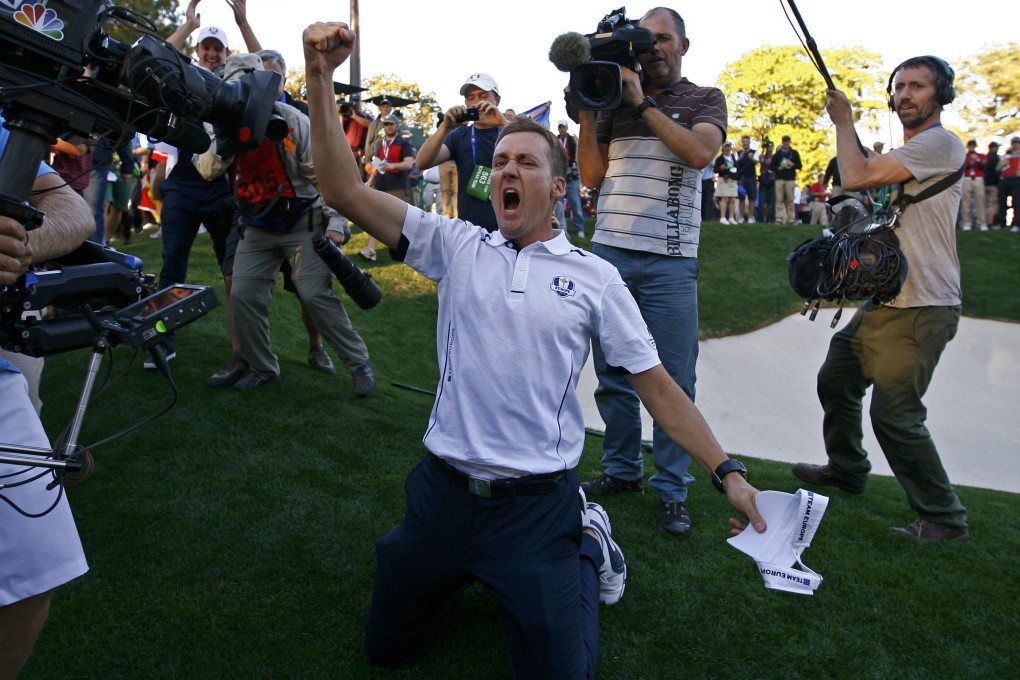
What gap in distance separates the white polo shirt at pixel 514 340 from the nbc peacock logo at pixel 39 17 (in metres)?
1.18

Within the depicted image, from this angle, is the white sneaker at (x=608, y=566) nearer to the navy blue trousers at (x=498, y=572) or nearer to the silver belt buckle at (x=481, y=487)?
the navy blue trousers at (x=498, y=572)

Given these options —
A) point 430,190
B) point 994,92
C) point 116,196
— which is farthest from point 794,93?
point 116,196

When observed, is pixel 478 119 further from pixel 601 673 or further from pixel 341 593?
pixel 601 673

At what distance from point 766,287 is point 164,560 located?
1165 centimetres

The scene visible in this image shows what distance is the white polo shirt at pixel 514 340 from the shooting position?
2.55 meters

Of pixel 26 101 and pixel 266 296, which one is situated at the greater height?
pixel 26 101

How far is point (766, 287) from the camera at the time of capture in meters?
13.3

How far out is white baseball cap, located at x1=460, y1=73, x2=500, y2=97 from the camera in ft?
19.0

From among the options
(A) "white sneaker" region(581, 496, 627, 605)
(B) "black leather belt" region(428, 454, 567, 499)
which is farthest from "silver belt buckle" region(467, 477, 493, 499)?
(A) "white sneaker" region(581, 496, 627, 605)

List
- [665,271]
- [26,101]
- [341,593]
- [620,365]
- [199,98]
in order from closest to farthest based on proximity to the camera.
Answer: [26,101] < [199,98] < [620,365] < [341,593] < [665,271]

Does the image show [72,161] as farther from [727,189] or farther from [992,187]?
[992,187]

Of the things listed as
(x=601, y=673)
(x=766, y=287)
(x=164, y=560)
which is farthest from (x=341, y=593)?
(x=766, y=287)

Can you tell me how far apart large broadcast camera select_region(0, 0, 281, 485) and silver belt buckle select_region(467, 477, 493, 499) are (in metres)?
0.99

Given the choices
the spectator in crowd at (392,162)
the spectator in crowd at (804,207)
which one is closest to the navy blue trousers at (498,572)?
the spectator in crowd at (392,162)
